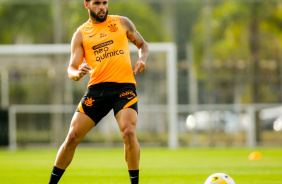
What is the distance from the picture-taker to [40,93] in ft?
68.3

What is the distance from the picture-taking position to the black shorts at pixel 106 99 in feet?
21.0

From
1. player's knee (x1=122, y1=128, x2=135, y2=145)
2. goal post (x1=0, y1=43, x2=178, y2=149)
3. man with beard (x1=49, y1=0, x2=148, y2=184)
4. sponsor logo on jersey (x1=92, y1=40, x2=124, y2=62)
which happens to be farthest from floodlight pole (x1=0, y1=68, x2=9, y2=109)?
player's knee (x1=122, y1=128, x2=135, y2=145)

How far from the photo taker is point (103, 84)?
643 cm

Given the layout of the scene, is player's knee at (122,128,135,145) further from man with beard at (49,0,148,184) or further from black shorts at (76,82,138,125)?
black shorts at (76,82,138,125)

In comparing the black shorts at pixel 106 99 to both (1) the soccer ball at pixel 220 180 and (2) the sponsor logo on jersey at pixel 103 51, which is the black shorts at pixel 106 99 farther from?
(1) the soccer ball at pixel 220 180

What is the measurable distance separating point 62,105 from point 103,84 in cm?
1432

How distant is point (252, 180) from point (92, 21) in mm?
3272

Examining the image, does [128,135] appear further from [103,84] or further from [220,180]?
[220,180]

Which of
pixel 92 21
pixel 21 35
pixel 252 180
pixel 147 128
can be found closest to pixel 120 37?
pixel 92 21

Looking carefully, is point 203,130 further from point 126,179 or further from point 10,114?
point 126,179

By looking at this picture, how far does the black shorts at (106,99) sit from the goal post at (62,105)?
13.0 meters

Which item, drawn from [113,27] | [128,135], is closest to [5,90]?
[113,27]

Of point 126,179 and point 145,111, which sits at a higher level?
point 145,111

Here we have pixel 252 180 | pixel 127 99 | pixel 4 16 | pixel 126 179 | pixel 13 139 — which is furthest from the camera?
pixel 4 16
